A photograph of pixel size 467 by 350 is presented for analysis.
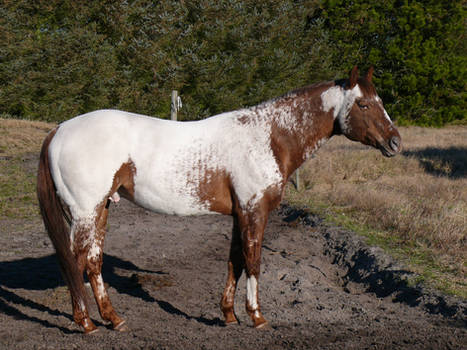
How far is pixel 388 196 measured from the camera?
31.5 feet

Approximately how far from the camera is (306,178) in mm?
12344

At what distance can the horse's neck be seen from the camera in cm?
466

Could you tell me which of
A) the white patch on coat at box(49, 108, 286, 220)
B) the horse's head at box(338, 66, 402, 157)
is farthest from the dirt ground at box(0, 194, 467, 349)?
the horse's head at box(338, 66, 402, 157)

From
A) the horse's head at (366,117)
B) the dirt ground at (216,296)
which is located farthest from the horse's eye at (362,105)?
the dirt ground at (216,296)

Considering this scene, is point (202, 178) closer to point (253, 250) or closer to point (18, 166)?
point (253, 250)

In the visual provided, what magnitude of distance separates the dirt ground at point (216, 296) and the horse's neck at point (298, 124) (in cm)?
164

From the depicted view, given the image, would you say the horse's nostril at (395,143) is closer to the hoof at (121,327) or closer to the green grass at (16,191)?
the hoof at (121,327)

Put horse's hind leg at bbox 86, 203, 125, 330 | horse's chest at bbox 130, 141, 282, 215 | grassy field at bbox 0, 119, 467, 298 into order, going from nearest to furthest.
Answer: horse's chest at bbox 130, 141, 282, 215 → horse's hind leg at bbox 86, 203, 125, 330 → grassy field at bbox 0, 119, 467, 298

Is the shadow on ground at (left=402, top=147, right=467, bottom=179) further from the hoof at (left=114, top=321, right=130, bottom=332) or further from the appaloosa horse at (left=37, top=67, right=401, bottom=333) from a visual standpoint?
the hoof at (left=114, top=321, right=130, bottom=332)

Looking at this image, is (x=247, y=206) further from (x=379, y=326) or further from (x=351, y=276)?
(x=351, y=276)

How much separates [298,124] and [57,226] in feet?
8.00

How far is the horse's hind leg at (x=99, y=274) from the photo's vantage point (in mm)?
4512

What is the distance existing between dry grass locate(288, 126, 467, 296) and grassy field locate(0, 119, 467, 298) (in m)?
0.01

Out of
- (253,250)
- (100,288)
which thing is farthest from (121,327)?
(253,250)
